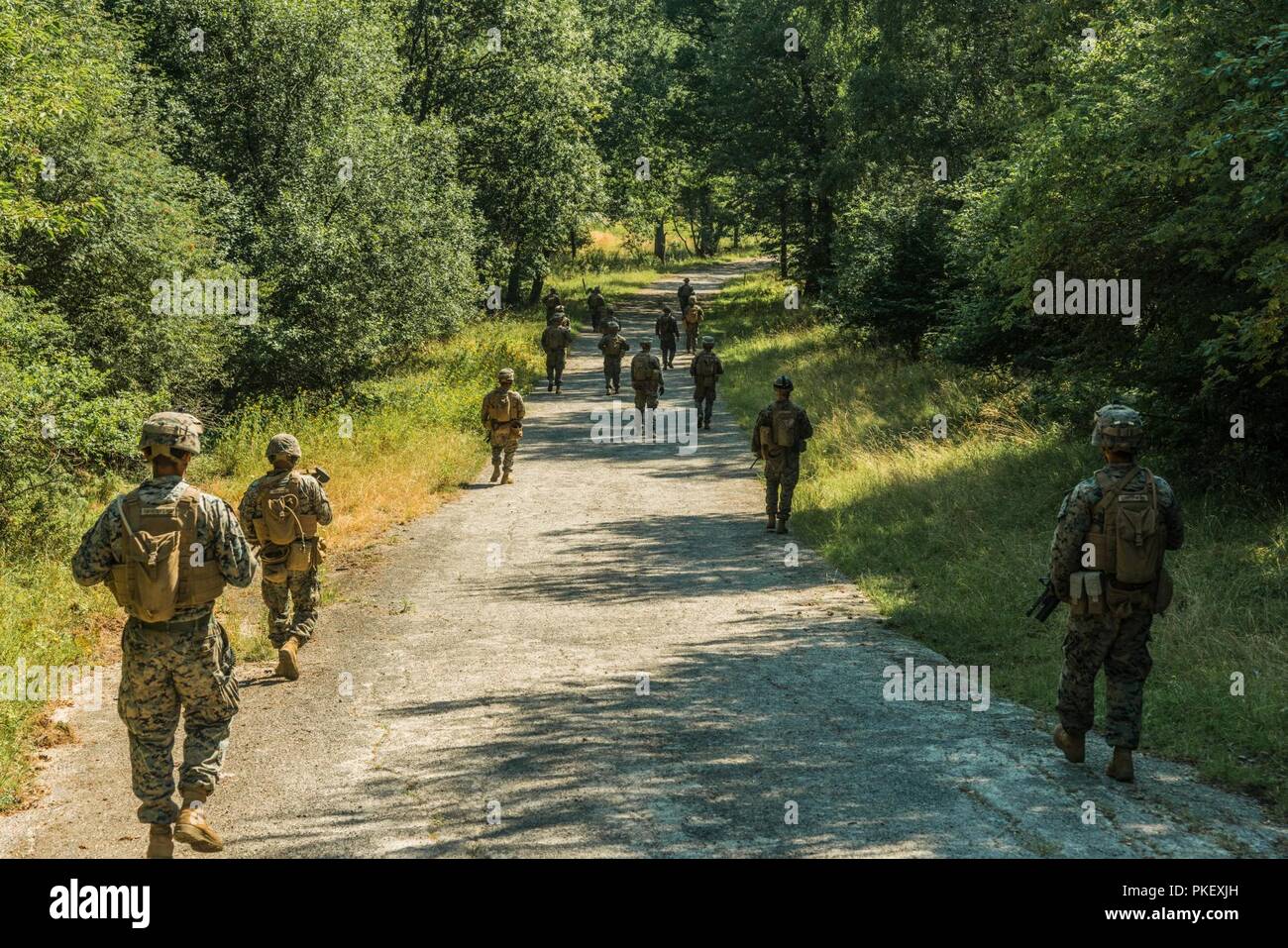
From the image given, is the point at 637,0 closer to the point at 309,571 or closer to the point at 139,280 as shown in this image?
the point at 139,280

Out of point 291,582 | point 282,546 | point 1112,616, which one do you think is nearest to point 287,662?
point 291,582

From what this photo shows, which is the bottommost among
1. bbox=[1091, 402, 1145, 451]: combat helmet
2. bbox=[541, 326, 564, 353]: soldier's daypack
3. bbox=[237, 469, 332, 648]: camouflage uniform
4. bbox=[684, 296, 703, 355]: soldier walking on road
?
bbox=[237, 469, 332, 648]: camouflage uniform

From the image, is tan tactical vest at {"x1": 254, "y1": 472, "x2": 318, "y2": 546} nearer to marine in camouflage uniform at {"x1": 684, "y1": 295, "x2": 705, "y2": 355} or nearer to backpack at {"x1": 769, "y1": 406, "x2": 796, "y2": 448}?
backpack at {"x1": 769, "y1": 406, "x2": 796, "y2": 448}

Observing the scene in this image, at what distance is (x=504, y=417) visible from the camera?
17.6 meters

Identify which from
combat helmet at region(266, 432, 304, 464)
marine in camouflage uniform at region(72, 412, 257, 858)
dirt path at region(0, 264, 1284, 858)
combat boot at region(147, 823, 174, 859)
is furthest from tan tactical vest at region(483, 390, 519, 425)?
combat boot at region(147, 823, 174, 859)

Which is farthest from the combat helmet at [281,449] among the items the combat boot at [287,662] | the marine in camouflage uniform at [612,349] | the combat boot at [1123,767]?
the marine in camouflage uniform at [612,349]

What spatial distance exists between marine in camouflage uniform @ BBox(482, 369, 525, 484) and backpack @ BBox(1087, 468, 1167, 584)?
11905 mm

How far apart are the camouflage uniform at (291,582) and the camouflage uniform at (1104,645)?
5213 millimetres

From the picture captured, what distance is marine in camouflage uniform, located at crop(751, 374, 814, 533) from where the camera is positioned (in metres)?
14.2

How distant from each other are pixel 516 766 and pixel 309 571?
126 inches

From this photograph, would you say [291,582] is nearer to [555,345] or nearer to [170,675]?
[170,675]

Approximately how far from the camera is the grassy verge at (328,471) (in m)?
8.98

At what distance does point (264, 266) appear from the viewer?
2145cm
